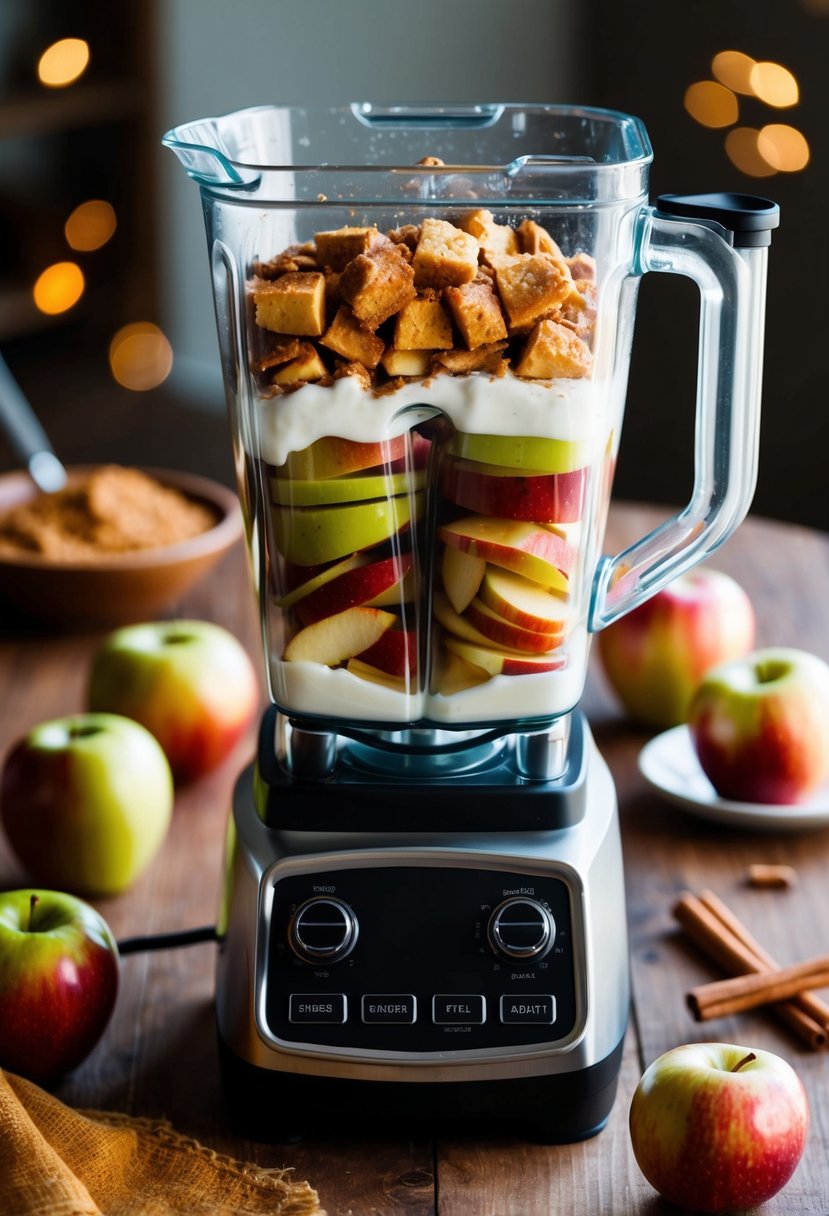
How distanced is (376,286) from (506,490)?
0.12 m

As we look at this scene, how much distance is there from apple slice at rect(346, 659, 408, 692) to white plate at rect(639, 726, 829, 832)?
1.17ft

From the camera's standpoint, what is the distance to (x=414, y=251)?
0.70 m

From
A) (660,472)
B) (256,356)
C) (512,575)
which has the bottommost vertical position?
(660,472)

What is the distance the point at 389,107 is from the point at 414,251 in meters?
0.22

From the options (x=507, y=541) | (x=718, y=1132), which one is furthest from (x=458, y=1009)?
(x=507, y=541)

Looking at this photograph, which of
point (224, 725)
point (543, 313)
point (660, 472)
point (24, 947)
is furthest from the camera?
point (660, 472)

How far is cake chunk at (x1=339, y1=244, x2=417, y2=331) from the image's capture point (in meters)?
0.68

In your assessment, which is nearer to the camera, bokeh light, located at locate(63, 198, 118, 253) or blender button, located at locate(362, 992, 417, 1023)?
blender button, located at locate(362, 992, 417, 1023)

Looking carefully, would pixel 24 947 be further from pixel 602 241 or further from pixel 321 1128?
pixel 602 241

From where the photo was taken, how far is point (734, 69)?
2416mm

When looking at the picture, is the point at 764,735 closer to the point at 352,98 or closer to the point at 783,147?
the point at 783,147

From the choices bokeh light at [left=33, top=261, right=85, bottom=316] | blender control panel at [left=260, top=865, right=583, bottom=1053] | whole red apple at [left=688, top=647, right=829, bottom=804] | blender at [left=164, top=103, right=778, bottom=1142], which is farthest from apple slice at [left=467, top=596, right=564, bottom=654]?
bokeh light at [left=33, top=261, right=85, bottom=316]

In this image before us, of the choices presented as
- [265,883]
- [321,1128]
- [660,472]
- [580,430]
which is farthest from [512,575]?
[660,472]

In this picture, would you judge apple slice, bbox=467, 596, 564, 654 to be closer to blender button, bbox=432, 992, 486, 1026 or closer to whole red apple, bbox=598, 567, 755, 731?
blender button, bbox=432, 992, 486, 1026
